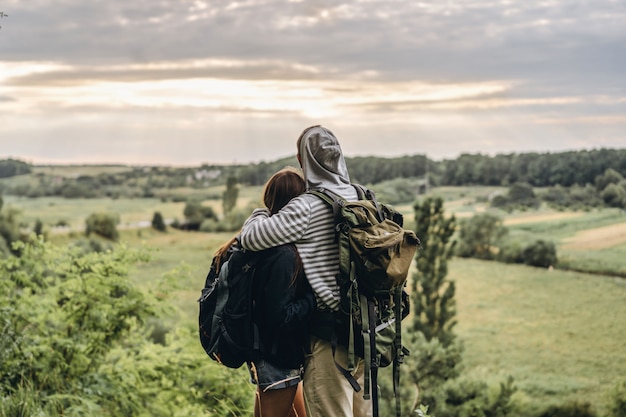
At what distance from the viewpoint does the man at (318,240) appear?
2637 mm

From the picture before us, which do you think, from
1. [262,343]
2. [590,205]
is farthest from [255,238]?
[590,205]

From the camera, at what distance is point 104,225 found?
132ft

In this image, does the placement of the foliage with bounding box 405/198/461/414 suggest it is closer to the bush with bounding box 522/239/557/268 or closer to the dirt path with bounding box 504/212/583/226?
the bush with bounding box 522/239/557/268

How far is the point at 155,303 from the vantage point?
21.5 ft

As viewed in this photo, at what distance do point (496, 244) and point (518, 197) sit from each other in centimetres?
393

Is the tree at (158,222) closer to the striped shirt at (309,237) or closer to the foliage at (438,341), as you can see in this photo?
the foliage at (438,341)

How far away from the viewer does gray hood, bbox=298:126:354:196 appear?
2.76 metres

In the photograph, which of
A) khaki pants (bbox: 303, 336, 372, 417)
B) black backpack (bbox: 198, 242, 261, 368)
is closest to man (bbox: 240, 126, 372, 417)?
khaki pants (bbox: 303, 336, 372, 417)

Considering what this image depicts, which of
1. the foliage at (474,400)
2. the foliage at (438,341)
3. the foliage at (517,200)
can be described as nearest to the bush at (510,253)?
the foliage at (517,200)

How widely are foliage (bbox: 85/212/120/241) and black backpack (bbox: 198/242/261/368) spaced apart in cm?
3837

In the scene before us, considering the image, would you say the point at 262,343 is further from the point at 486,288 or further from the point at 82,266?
the point at 486,288

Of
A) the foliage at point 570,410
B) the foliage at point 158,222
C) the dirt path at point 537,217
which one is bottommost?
the foliage at point 570,410

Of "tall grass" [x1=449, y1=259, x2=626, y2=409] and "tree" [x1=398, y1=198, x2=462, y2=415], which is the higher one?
"tree" [x1=398, y1=198, x2=462, y2=415]

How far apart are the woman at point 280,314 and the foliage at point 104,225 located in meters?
38.3
